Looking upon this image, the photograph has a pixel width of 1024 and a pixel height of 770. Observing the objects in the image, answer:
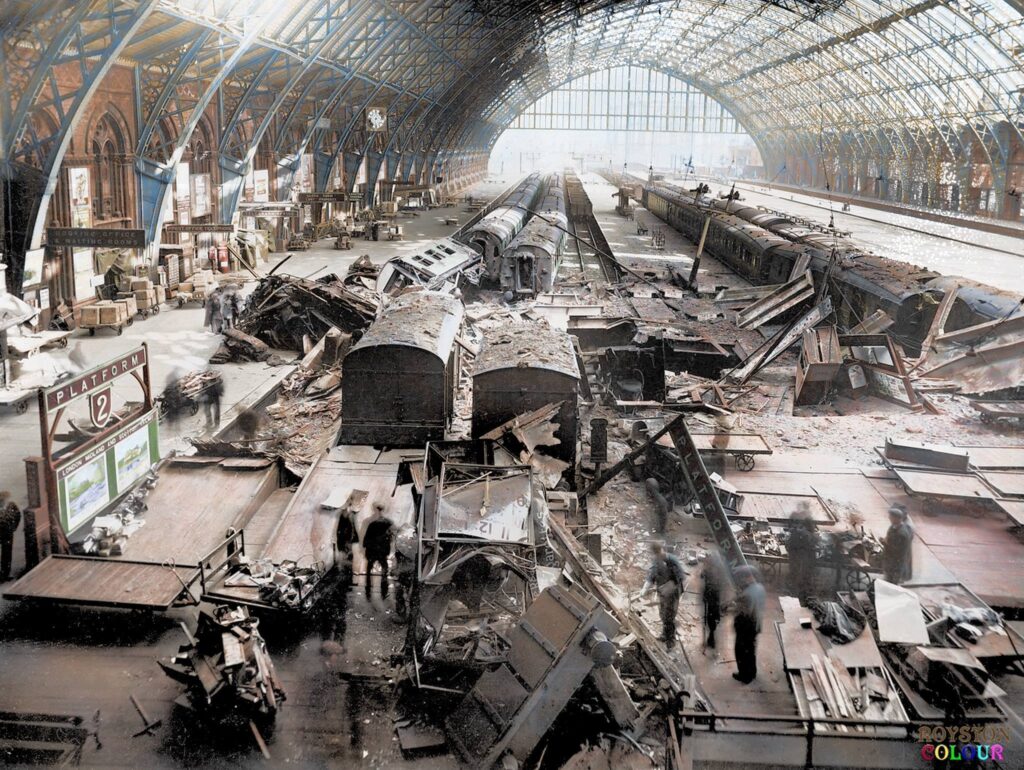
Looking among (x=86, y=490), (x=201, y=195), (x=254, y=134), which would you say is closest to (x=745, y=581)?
(x=86, y=490)

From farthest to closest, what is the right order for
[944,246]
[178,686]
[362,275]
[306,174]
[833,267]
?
[306,174] < [944,246] < [362,275] < [833,267] < [178,686]

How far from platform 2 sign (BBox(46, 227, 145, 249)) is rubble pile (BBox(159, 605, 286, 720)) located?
1233 cm

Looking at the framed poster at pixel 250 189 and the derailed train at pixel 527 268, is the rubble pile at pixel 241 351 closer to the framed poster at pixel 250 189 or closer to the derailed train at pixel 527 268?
the derailed train at pixel 527 268

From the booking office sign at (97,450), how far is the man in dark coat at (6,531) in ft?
1.45

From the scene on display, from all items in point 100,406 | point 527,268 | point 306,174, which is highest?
point 306,174

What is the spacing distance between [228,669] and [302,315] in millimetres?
12732

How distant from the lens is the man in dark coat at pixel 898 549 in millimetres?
8562

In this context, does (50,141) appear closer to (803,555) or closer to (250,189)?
(250,189)

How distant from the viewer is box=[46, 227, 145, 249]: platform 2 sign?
56.0 feet

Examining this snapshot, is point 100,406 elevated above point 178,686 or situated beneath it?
elevated above

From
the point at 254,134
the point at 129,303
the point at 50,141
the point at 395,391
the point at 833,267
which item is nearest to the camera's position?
the point at 395,391

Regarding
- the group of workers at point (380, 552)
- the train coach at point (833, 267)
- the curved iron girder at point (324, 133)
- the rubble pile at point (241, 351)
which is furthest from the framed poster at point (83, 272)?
the train coach at point (833, 267)

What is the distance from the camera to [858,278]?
2036cm

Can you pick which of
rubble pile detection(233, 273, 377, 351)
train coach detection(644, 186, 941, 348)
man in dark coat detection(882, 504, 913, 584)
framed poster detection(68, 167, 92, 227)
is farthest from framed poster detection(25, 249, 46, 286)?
train coach detection(644, 186, 941, 348)
